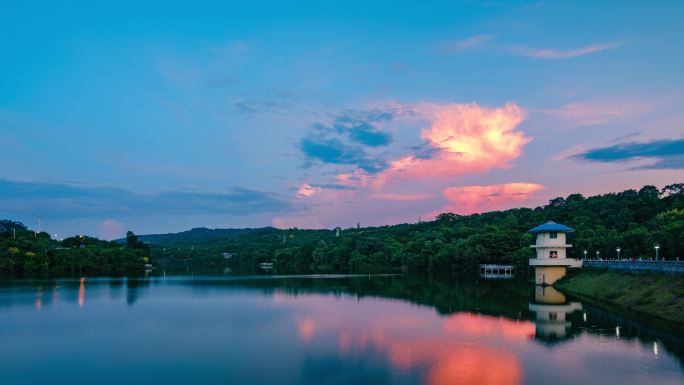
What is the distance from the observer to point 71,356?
2111cm

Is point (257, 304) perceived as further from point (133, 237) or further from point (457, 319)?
point (133, 237)

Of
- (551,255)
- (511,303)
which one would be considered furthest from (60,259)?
(511,303)

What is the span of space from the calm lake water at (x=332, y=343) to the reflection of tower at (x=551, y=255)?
11.7 meters

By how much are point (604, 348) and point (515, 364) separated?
517 centimetres

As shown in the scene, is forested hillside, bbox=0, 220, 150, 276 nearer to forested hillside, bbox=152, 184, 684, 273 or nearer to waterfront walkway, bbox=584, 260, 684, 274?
forested hillside, bbox=152, 184, 684, 273

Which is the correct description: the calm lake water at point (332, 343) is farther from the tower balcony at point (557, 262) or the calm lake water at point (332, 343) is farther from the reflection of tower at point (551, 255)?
the reflection of tower at point (551, 255)

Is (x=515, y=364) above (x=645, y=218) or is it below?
below

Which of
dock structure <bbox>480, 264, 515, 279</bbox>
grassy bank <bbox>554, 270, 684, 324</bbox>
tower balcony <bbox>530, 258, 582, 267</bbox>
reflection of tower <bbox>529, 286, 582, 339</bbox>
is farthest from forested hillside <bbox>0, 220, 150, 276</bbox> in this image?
grassy bank <bbox>554, 270, 684, 324</bbox>

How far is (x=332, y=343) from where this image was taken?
76.8ft

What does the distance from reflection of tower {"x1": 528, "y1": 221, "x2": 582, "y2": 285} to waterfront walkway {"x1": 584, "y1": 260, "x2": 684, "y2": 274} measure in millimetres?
2294

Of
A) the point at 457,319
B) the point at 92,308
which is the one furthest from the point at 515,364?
the point at 92,308

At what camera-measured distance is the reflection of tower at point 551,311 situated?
26.3 meters

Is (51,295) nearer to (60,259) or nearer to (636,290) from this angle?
(636,290)

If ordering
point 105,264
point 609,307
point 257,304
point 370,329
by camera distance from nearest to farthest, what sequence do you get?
point 370,329
point 609,307
point 257,304
point 105,264
